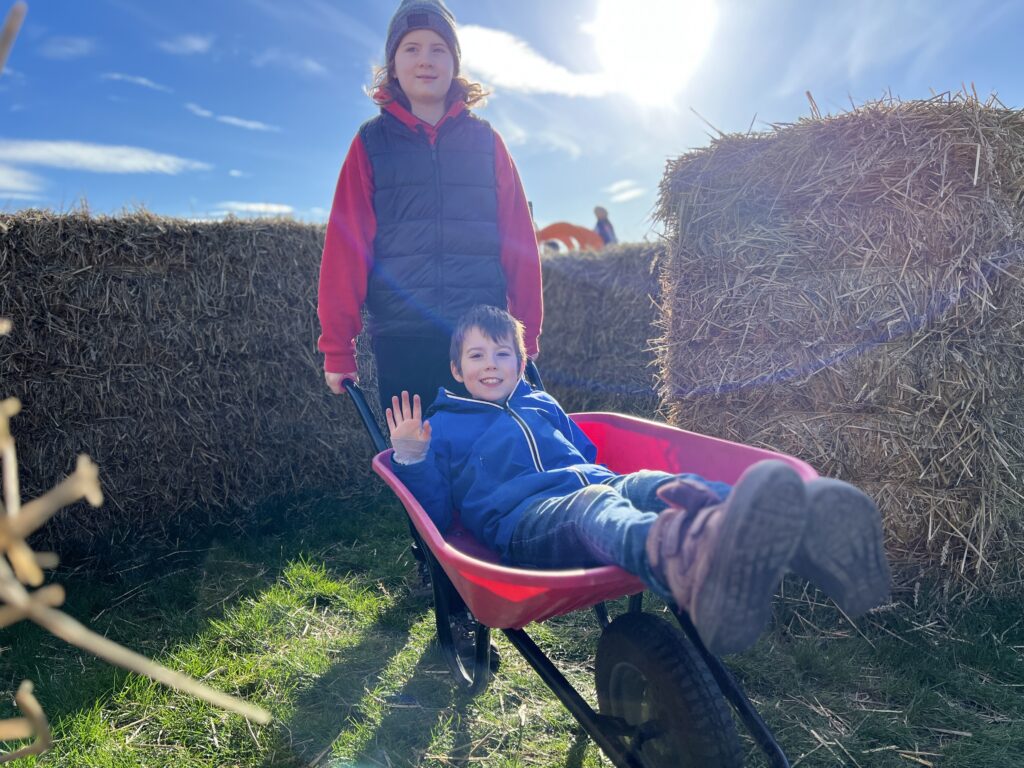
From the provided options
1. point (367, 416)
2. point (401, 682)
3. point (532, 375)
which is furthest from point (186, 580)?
point (532, 375)

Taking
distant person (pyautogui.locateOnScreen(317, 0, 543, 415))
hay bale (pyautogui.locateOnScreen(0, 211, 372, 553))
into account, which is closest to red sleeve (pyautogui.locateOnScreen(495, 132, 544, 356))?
distant person (pyautogui.locateOnScreen(317, 0, 543, 415))

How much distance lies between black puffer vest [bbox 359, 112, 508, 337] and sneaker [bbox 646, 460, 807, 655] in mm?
1560

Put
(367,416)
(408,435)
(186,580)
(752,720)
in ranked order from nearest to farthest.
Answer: (752,720) → (408,435) → (367,416) → (186,580)

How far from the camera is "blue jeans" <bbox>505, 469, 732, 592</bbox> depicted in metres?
1.44

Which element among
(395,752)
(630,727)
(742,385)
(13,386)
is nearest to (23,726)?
(630,727)

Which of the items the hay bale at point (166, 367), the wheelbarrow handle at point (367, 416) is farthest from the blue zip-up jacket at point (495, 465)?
the hay bale at point (166, 367)

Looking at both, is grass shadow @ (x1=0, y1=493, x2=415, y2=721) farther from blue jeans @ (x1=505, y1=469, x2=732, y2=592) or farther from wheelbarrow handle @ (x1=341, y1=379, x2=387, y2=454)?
blue jeans @ (x1=505, y1=469, x2=732, y2=592)

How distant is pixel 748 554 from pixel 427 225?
174cm

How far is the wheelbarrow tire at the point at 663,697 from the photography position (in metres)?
1.53

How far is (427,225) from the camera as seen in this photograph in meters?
2.58

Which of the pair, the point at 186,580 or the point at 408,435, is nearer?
the point at 408,435

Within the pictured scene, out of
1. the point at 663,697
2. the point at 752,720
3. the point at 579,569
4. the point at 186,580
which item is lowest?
the point at 186,580

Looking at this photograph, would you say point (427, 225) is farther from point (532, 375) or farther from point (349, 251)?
point (532, 375)

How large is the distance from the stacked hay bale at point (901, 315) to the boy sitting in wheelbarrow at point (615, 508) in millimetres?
1310
